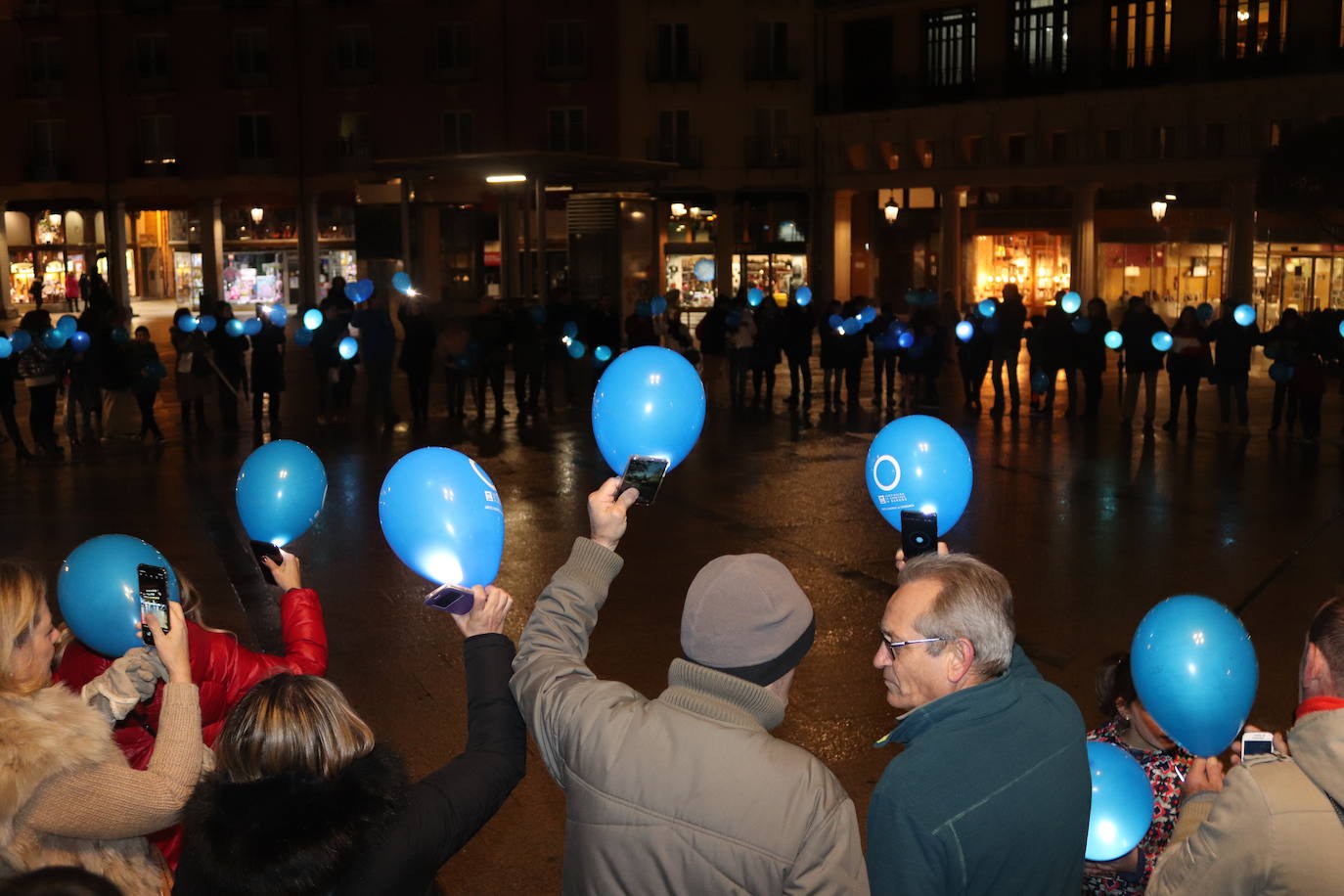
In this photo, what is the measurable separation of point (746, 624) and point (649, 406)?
1.78 metres

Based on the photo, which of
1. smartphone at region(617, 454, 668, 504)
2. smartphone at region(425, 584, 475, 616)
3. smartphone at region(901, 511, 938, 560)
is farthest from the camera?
smartphone at region(901, 511, 938, 560)

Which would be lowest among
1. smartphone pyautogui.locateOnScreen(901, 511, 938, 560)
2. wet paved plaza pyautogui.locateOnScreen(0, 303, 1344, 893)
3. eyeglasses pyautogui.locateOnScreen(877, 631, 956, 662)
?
wet paved plaza pyautogui.locateOnScreen(0, 303, 1344, 893)

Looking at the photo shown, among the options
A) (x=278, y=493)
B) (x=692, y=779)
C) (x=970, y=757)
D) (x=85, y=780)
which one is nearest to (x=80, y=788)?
(x=85, y=780)

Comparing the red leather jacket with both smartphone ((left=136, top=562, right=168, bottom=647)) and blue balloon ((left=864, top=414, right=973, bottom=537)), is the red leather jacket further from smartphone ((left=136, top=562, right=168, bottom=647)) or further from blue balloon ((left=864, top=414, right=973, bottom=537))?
blue balloon ((left=864, top=414, right=973, bottom=537))

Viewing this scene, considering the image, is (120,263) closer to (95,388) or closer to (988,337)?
(95,388)

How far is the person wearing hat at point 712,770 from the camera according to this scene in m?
2.44

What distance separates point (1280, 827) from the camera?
2.45m

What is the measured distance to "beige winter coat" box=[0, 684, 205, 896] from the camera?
108 inches

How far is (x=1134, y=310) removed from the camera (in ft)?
56.2

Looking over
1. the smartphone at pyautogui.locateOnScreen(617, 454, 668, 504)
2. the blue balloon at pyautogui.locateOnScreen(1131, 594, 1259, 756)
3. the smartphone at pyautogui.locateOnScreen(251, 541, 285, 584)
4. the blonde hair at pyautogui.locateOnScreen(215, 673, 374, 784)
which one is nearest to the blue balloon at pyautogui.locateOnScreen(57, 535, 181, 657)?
the smartphone at pyautogui.locateOnScreen(251, 541, 285, 584)

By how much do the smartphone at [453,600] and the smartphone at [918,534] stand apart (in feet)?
5.30

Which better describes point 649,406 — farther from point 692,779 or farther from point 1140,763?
point 692,779

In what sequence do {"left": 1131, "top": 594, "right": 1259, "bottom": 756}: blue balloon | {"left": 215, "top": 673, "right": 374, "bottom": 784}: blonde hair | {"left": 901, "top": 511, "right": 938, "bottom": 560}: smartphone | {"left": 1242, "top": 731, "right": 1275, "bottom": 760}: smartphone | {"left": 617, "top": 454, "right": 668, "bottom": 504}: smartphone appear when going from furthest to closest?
{"left": 901, "top": 511, "right": 938, "bottom": 560}: smartphone < {"left": 617, "top": 454, "right": 668, "bottom": 504}: smartphone < {"left": 1131, "top": 594, "right": 1259, "bottom": 756}: blue balloon < {"left": 1242, "top": 731, "right": 1275, "bottom": 760}: smartphone < {"left": 215, "top": 673, "right": 374, "bottom": 784}: blonde hair

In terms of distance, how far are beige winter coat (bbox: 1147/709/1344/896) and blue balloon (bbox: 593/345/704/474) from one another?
6.75 ft
